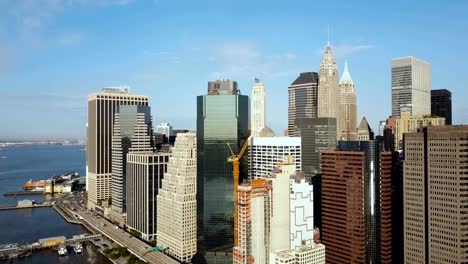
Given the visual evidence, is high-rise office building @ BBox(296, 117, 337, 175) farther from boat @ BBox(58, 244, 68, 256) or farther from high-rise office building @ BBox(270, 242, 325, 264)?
boat @ BBox(58, 244, 68, 256)

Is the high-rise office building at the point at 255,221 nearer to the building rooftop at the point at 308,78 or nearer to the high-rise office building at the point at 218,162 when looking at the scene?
the high-rise office building at the point at 218,162

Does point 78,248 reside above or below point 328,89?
below

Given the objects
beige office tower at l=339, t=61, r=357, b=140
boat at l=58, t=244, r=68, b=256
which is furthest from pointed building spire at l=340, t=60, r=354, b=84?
boat at l=58, t=244, r=68, b=256

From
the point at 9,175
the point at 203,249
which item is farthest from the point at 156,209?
the point at 9,175

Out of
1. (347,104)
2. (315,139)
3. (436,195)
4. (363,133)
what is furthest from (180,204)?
(347,104)

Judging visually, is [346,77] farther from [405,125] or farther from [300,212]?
[300,212]
